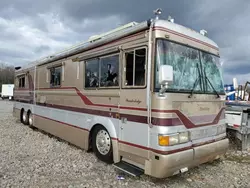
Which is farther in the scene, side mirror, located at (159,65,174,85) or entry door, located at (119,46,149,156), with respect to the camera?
entry door, located at (119,46,149,156)

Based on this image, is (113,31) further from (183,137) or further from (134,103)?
(183,137)

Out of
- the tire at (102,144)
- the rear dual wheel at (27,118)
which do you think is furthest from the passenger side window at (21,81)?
the tire at (102,144)

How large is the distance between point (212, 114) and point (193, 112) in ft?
2.21

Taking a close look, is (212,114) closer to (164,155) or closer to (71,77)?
(164,155)

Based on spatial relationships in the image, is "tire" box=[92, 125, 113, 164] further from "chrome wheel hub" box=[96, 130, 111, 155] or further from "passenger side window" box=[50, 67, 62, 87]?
"passenger side window" box=[50, 67, 62, 87]

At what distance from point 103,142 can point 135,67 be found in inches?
72.8

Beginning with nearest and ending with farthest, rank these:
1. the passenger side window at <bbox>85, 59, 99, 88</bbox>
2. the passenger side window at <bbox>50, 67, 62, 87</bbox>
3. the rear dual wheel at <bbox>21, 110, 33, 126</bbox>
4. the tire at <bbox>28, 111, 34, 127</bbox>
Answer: the passenger side window at <bbox>85, 59, 99, 88</bbox>
the passenger side window at <bbox>50, 67, 62, 87</bbox>
the tire at <bbox>28, 111, 34, 127</bbox>
the rear dual wheel at <bbox>21, 110, 33, 126</bbox>

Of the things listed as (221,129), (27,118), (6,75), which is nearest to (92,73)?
(221,129)

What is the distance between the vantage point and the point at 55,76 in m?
7.29

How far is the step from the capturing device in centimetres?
402

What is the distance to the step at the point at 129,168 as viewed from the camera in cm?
402

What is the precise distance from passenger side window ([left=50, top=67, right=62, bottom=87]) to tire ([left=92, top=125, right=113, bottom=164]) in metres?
2.48

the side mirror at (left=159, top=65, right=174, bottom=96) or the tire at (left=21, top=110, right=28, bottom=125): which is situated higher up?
the side mirror at (left=159, top=65, right=174, bottom=96)

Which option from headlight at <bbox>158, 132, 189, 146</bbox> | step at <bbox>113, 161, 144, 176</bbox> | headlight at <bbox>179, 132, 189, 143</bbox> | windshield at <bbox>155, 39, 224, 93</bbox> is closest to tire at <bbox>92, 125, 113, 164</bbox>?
step at <bbox>113, 161, 144, 176</bbox>
